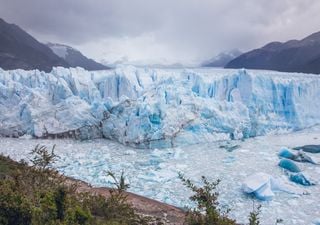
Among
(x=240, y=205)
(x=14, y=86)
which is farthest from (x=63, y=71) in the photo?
(x=240, y=205)

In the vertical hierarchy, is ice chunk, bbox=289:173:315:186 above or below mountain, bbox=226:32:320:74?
below

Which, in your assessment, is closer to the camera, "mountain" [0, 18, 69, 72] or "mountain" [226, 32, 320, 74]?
"mountain" [226, 32, 320, 74]

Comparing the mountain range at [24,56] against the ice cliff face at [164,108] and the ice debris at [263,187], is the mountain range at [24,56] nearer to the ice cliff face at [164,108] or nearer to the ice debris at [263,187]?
the ice cliff face at [164,108]

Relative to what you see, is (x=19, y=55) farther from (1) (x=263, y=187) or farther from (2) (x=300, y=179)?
(1) (x=263, y=187)

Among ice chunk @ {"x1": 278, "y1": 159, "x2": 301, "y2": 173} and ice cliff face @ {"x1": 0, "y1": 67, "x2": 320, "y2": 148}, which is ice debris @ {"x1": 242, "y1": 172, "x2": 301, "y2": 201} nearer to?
ice chunk @ {"x1": 278, "y1": 159, "x2": 301, "y2": 173}

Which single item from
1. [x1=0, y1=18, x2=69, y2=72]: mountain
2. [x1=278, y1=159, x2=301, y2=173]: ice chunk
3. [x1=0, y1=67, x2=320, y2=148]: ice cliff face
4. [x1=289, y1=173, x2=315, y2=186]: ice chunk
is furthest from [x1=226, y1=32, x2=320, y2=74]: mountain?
[x1=289, y1=173, x2=315, y2=186]: ice chunk

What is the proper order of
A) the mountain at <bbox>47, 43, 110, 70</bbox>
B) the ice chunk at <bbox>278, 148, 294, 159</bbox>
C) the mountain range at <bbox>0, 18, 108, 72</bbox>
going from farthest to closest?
the mountain at <bbox>47, 43, 110, 70</bbox>, the mountain range at <bbox>0, 18, 108, 72</bbox>, the ice chunk at <bbox>278, 148, 294, 159</bbox>

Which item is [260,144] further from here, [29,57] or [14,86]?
[29,57]
